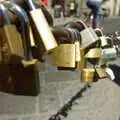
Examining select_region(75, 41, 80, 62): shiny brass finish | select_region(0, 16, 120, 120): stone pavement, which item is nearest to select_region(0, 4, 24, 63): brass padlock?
select_region(75, 41, 80, 62): shiny brass finish

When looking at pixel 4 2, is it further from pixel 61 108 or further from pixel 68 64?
pixel 61 108

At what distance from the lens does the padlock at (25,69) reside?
2.65ft

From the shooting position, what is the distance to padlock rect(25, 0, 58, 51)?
82 cm

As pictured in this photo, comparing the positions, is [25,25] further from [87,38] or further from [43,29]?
[87,38]

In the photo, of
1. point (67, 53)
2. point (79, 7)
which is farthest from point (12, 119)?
point (79, 7)

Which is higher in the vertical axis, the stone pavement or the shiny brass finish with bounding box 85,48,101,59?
the shiny brass finish with bounding box 85,48,101,59

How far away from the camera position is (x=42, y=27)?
2.73 feet

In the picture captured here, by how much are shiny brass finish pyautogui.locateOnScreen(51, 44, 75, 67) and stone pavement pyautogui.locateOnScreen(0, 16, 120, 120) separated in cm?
202

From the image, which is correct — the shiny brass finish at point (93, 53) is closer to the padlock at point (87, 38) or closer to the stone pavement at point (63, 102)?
the padlock at point (87, 38)

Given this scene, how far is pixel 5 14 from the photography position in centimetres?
78

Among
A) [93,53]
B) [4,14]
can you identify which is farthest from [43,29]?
[93,53]

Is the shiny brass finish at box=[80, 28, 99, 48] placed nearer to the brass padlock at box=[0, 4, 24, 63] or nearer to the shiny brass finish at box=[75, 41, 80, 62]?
the shiny brass finish at box=[75, 41, 80, 62]

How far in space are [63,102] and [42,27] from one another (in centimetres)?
261

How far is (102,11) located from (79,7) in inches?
30.4
